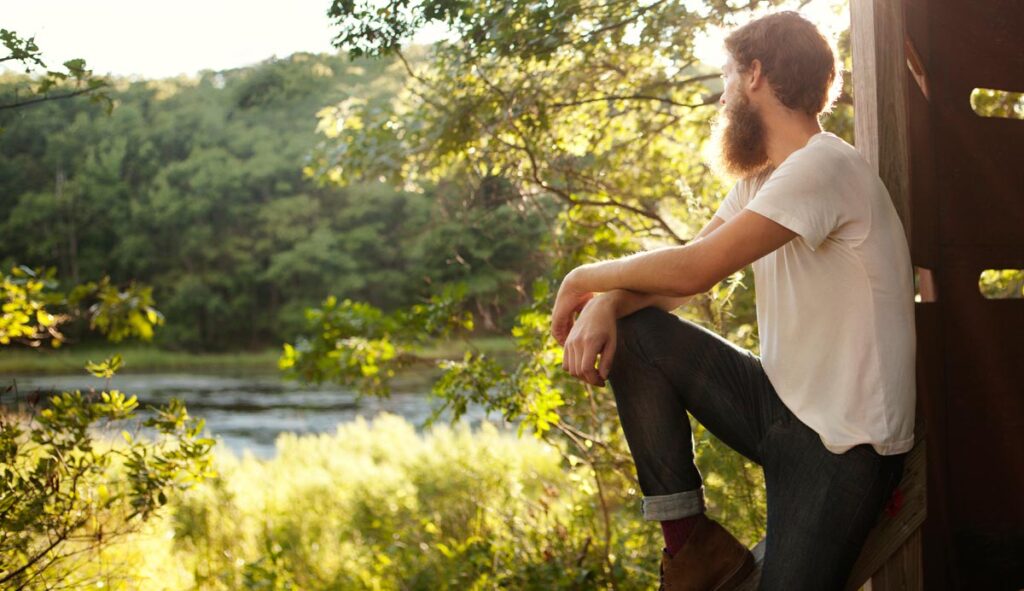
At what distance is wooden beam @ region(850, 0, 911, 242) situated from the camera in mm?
1997

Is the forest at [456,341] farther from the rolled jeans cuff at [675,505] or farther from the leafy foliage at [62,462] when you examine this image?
the rolled jeans cuff at [675,505]

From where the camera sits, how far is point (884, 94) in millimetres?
2023

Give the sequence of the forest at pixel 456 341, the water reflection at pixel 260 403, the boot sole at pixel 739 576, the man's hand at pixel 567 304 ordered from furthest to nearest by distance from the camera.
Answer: the water reflection at pixel 260 403 → the forest at pixel 456 341 → the man's hand at pixel 567 304 → the boot sole at pixel 739 576

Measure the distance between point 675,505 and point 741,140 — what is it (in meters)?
0.77

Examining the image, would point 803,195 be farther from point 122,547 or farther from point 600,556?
point 122,547

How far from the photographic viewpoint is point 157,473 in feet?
9.88

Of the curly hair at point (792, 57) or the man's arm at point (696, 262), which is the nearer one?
the man's arm at point (696, 262)

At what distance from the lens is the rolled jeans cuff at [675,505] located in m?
1.89

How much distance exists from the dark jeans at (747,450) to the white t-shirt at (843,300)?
4 cm

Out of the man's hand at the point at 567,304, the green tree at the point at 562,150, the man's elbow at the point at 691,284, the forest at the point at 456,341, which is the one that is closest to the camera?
the man's elbow at the point at 691,284

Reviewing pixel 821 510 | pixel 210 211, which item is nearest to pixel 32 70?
pixel 821 510

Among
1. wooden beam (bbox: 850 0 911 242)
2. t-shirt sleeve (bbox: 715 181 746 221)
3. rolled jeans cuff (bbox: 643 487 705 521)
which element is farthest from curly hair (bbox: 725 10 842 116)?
rolled jeans cuff (bbox: 643 487 705 521)

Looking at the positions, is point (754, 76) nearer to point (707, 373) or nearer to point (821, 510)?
point (707, 373)

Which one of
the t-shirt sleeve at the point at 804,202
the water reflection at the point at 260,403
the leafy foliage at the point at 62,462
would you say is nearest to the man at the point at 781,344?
the t-shirt sleeve at the point at 804,202
